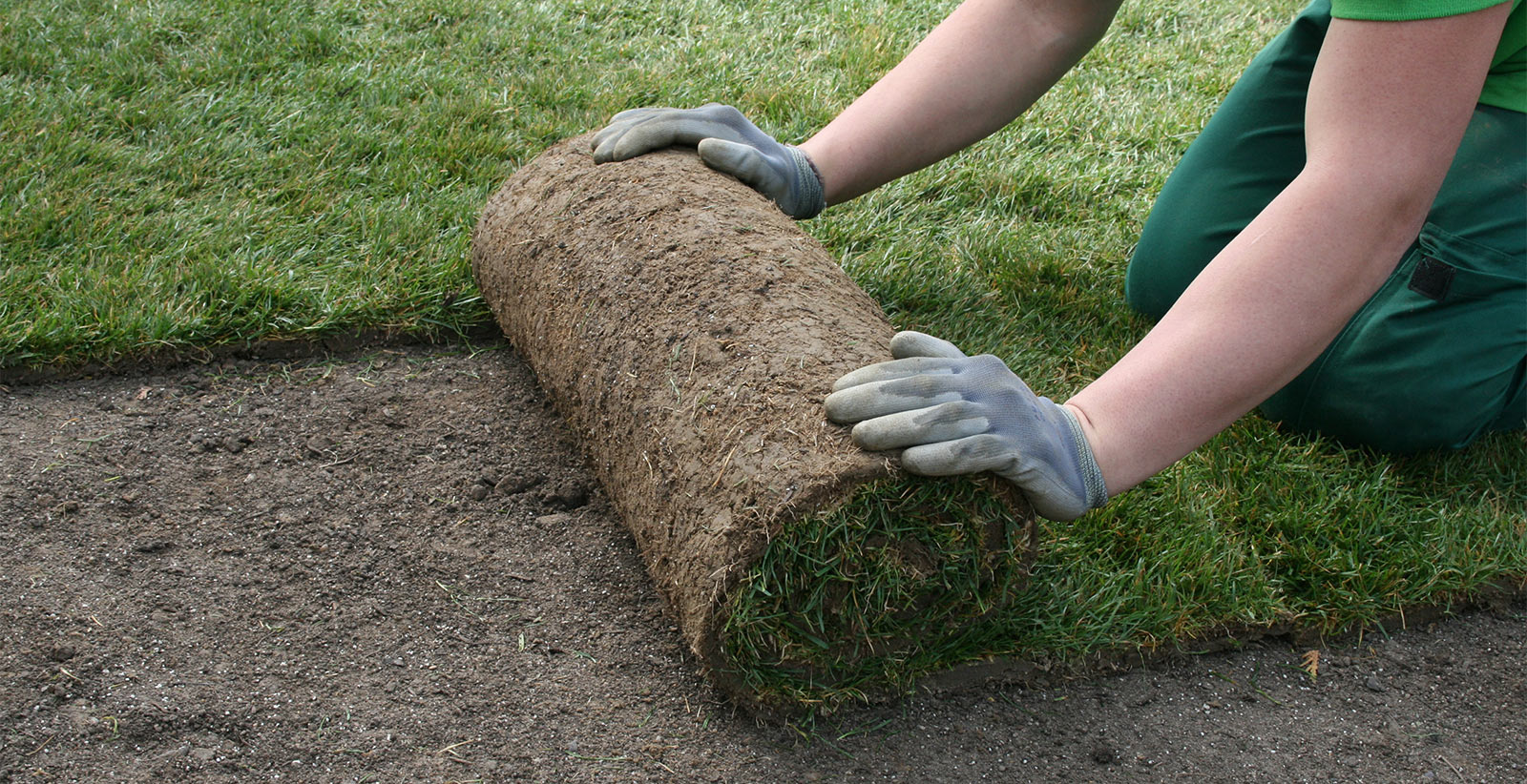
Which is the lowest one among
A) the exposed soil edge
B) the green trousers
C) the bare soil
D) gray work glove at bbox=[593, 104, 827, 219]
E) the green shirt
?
the bare soil

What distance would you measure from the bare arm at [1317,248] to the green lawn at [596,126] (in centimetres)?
46

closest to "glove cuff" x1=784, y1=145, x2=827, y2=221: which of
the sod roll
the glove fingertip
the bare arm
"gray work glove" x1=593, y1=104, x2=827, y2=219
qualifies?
"gray work glove" x1=593, y1=104, x2=827, y2=219

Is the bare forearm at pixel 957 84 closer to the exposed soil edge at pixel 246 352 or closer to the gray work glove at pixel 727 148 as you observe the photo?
the gray work glove at pixel 727 148

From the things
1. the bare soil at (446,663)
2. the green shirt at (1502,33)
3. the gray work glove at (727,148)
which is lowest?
the bare soil at (446,663)

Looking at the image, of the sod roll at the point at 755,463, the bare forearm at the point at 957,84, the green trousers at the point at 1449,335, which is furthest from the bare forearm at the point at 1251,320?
the bare forearm at the point at 957,84

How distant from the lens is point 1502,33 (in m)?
2.44

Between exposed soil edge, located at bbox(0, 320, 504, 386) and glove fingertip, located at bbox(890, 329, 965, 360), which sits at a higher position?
glove fingertip, located at bbox(890, 329, 965, 360)

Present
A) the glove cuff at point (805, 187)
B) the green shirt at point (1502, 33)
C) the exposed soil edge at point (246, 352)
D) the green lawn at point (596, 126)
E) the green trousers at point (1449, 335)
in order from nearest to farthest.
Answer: the green shirt at point (1502, 33) < the green lawn at point (596, 126) < the green trousers at point (1449, 335) < the exposed soil edge at point (246, 352) < the glove cuff at point (805, 187)

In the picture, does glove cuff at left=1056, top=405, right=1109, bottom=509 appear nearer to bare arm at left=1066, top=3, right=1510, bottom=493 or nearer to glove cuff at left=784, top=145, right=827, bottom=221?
bare arm at left=1066, top=3, right=1510, bottom=493

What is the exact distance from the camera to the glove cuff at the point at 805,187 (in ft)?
9.53

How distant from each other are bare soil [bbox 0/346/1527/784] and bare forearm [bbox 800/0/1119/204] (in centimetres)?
106

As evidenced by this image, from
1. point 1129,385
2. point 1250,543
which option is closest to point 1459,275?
point 1250,543

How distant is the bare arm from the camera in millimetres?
1858

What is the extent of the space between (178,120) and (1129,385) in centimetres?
323
